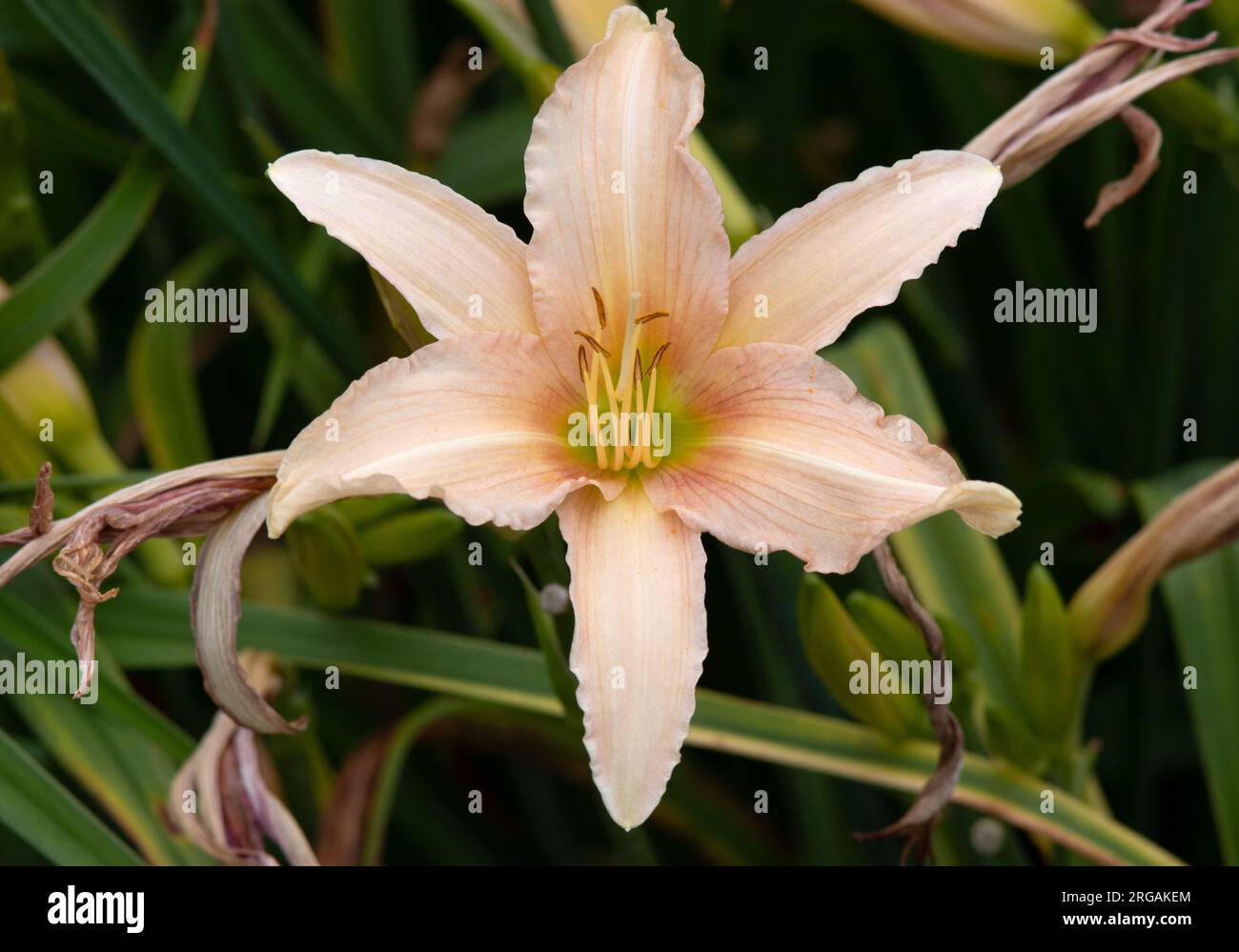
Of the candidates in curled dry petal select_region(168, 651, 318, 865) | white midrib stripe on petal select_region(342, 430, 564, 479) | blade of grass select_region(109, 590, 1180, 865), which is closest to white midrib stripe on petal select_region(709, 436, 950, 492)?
white midrib stripe on petal select_region(342, 430, 564, 479)

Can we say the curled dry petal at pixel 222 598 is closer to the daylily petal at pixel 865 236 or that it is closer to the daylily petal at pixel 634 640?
the daylily petal at pixel 634 640

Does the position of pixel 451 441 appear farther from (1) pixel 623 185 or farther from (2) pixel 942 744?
(2) pixel 942 744

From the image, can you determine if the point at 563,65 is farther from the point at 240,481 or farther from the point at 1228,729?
the point at 1228,729

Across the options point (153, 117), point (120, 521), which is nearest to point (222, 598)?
point (120, 521)

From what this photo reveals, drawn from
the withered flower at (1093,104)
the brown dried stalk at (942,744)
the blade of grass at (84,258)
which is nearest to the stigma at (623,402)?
the brown dried stalk at (942,744)

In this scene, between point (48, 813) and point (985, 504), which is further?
point (48, 813)
